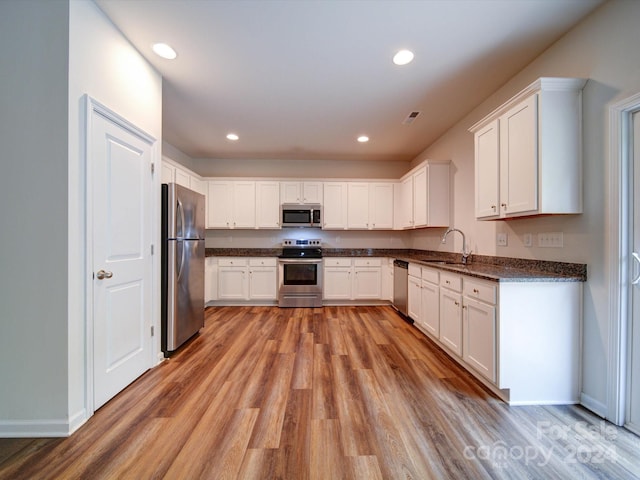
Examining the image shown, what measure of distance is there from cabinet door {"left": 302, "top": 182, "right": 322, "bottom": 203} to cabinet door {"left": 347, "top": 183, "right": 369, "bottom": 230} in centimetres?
57

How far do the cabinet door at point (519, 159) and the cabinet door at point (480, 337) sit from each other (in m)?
0.84

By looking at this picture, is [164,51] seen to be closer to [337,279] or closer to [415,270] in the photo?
[415,270]

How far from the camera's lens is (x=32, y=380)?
152 cm

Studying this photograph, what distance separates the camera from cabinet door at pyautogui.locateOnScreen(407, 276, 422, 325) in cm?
330

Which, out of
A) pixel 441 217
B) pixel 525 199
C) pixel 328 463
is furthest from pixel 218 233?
pixel 525 199

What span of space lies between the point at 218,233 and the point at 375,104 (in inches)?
143

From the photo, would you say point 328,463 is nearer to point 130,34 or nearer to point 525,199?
point 525,199

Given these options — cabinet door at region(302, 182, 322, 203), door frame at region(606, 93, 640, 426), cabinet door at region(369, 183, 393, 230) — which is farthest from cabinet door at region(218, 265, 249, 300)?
door frame at region(606, 93, 640, 426)

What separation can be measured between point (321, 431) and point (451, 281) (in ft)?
5.89

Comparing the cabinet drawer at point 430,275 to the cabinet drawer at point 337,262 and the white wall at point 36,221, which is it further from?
the white wall at point 36,221

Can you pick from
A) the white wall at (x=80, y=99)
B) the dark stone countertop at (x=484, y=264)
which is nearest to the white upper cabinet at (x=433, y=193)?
the dark stone countertop at (x=484, y=264)

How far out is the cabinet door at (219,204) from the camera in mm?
4652

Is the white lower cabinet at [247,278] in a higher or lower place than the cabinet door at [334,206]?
lower

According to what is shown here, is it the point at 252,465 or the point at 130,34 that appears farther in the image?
the point at 130,34
